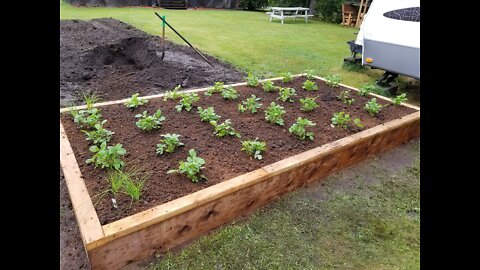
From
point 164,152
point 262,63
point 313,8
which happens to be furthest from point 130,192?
point 313,8

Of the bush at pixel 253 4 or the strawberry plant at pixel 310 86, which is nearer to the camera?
the strawberry plant at pixel 310 86

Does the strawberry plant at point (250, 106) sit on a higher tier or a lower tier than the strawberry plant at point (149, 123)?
higher

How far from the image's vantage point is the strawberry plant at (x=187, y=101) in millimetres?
3965

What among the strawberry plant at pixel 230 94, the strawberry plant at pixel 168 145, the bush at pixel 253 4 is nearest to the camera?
the strawberry plant at pixel 168 145

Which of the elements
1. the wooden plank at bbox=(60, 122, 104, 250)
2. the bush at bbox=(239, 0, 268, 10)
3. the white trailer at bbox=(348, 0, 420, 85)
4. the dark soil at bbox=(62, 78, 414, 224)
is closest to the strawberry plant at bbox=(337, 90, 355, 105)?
the dark soil at bbox=(62, 78, 414, 224)

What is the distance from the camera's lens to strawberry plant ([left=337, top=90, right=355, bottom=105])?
4682mm

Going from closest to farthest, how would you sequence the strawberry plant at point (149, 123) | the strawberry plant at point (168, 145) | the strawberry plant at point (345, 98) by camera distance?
the strawberry plant at point (168, 145)
the strawberry plant at point (149, 123)
the strawberry plant at point (345, 98)

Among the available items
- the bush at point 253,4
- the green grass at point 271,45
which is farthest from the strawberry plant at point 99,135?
the bush at point 253,4

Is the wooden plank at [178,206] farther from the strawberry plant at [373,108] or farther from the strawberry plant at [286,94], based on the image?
the strawberry plant at [373,108]

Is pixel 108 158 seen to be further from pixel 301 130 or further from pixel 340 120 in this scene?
pixel 340 120

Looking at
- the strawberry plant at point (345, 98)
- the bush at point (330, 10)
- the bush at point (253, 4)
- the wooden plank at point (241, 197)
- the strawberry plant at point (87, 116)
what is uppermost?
the bush at point (253, 4)

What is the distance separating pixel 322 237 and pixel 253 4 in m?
23.9

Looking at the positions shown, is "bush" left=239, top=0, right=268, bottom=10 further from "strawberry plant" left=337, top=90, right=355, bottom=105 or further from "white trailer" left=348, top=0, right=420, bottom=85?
"strawberry plant" left=337, top=90, right=355, bottom=105
